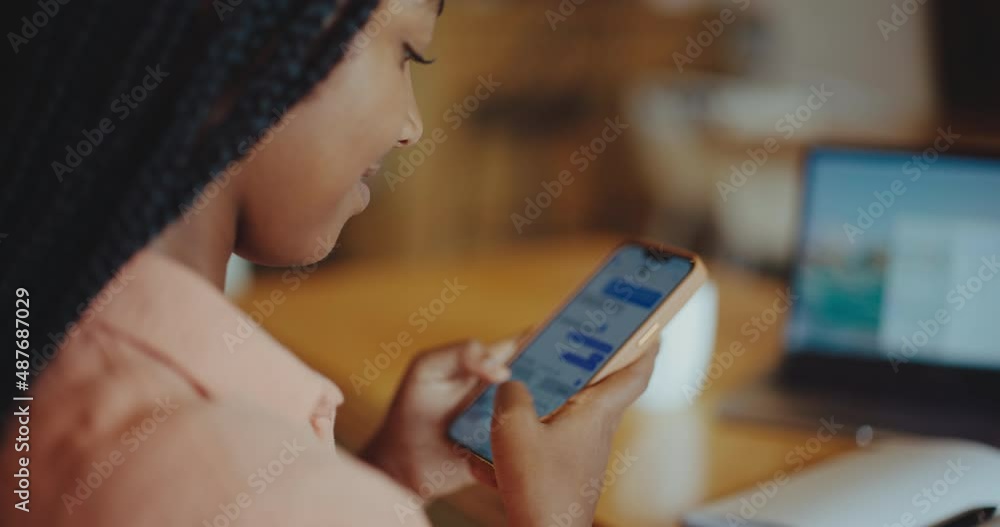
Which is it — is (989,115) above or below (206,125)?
below

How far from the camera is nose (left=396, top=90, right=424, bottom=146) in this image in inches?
19.3

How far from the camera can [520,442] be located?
0.59 metres

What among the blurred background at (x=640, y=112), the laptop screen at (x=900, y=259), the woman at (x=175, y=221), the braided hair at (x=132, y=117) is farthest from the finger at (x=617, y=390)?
the blurred background at (x=640, y=112)

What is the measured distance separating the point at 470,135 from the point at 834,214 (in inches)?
87.5

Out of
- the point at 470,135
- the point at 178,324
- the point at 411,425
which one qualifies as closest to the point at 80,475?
the point at 178,324

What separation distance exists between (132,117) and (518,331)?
0.86 m

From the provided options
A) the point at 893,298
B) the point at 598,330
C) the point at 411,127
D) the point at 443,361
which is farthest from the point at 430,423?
the point at 893,298

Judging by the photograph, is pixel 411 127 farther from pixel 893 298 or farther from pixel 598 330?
pixel 893 298

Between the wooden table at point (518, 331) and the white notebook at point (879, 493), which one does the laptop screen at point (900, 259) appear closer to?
the wooden table at point (518, 331)

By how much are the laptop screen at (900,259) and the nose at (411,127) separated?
2.40 feet

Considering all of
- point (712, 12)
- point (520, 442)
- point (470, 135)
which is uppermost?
point (520, 442)

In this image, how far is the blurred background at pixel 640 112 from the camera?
118 inches

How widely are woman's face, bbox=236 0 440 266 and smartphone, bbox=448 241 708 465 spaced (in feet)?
0.80

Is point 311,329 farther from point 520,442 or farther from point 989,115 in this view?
point 989,115
